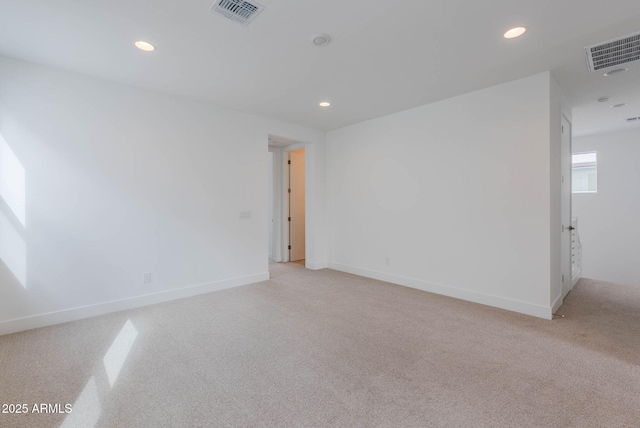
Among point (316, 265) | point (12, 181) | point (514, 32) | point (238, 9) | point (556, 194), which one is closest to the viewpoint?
point (238, 9)

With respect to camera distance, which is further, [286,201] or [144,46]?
[286,201]

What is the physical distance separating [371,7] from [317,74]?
114 cm

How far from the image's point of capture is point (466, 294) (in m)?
3.74

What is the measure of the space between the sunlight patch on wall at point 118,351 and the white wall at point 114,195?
791 millimetres

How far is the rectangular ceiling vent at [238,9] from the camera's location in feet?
6.66

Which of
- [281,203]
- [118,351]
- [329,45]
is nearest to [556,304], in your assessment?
[329,45]

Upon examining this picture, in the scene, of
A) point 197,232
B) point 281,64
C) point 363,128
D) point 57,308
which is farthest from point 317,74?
point 57,308

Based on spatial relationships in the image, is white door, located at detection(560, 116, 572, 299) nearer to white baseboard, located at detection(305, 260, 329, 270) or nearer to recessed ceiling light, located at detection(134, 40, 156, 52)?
white baseboard, located at detection(305, 260, 329, 270)

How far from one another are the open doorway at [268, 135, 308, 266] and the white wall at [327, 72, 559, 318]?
152 centimetres

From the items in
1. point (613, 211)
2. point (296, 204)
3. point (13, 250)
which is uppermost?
point (296, 204)

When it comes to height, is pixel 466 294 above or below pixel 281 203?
below

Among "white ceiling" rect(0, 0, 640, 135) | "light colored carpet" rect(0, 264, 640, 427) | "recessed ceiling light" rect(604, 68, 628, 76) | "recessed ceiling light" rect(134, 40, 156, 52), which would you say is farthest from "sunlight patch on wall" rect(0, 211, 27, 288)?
"recessed ceiling light" rect(604, 68, 628, 76)

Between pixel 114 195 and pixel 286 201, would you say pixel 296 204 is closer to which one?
pixel 286 201

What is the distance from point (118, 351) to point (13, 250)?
1.63 m
